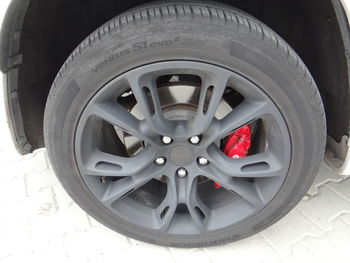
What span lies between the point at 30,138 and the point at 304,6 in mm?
1410

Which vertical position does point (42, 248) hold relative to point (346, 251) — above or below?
below

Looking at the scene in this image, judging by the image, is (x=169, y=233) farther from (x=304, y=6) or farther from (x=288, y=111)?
(x=304, y=6)

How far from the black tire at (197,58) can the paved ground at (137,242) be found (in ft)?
1.65

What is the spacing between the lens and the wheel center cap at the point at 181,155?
1539 millimetres

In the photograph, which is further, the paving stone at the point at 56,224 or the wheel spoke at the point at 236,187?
the paving stone at the point at 56,224

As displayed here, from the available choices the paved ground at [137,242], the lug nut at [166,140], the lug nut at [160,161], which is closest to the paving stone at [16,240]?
the paved ground at [137,242]

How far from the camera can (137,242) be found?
1896 mm

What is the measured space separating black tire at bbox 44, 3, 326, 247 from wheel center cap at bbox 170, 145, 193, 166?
1.29 feet

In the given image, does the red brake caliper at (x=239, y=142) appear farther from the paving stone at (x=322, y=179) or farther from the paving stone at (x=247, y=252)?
the paving stone at (x=322, y=179)

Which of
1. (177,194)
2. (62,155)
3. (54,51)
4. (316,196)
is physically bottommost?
(316,196)

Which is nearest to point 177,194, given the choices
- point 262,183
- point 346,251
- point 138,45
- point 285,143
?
point 262,183

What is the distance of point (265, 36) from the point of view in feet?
4.31

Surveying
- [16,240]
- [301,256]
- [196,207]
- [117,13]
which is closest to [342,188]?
[301,256]

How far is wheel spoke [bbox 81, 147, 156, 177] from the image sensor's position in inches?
61.8
